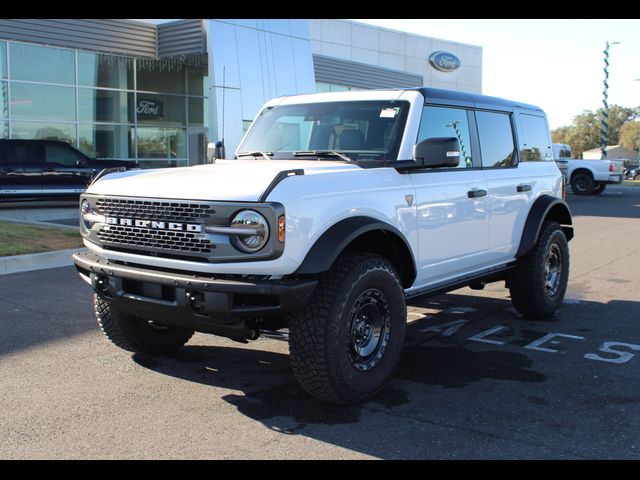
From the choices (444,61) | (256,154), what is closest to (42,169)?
(256,154)

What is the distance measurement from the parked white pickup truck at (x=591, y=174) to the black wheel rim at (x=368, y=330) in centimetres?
2457

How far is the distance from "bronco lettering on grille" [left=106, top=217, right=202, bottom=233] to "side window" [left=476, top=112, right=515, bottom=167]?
2891 mm

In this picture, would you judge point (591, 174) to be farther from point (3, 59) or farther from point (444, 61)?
point (3, 59)

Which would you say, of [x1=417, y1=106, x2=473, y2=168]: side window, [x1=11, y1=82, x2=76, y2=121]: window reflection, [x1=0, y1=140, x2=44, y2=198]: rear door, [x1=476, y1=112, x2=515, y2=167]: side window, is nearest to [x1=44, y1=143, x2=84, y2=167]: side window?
[x1=0, y1=140, x2=44, y2=198]: rear door

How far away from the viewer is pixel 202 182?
4148mm

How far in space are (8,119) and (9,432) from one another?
18.9 m

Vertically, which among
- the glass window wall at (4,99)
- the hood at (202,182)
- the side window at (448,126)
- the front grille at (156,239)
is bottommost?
the front grille at (156,239)

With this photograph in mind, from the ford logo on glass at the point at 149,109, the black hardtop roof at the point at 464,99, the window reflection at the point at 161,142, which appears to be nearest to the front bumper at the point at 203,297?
the black hardtop roof at the point at 464,99

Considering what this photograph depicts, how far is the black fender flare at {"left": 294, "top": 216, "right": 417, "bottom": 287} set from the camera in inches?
153

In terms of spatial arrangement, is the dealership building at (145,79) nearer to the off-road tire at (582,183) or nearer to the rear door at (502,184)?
the off-road tire at (582,183)

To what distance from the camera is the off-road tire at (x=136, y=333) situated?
499cm

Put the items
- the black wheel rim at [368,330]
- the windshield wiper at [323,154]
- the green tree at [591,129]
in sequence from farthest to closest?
1. the green tree at [591,129]
2. the windshield wiper at [323,154]
3. the black wheel rim at [368,330]

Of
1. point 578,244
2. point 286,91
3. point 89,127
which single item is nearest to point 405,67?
point 286,91
